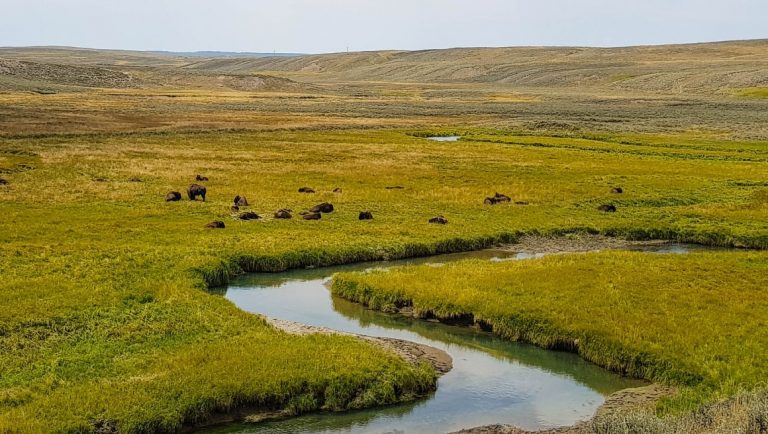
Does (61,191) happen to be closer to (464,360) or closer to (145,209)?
(145,209)

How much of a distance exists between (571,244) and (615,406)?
18.1 metres

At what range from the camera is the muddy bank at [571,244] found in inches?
1367

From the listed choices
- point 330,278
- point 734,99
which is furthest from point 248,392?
point 734,99

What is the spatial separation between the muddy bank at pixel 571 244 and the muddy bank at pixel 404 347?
13.1 m

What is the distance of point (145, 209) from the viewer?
39.2m

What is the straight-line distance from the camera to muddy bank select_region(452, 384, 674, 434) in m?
16.9

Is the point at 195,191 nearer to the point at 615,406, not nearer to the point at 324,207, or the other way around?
the point at 324,207

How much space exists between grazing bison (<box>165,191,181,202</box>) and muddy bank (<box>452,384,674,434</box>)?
28.3 meters

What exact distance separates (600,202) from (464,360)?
2473 centimetres

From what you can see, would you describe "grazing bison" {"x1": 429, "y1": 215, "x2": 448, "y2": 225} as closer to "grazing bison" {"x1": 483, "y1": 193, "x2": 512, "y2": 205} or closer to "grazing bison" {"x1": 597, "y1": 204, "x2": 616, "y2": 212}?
"grazing bison" {"x1": 483, "y1": 193, "x2": 512, "y2": 205}

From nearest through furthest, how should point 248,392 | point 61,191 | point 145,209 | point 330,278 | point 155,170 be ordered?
1. point 248,392
2. point 330,278
3. point 145,209
4. point 61,191
5. point 155,170

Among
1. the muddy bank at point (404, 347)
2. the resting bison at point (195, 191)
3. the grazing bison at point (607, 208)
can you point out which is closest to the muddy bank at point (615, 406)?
the muddy bank at point (404, 347)

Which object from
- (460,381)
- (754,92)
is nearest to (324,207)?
(460,381)

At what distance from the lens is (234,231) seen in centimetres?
3478
